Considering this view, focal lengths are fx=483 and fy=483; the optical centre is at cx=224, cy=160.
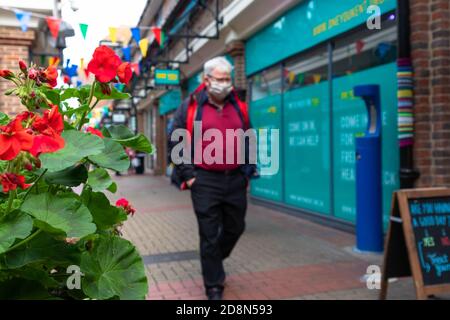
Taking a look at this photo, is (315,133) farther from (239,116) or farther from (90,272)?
(90,272)

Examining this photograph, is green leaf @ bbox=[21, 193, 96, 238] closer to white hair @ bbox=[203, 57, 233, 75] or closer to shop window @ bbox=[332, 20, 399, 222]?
white hair @ bbox=[203, 57, 233, 75]

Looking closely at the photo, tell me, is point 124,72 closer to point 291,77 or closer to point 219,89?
point 219,89

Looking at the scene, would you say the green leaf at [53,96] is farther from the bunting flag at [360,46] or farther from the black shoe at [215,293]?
the bunting flag at [360,46]

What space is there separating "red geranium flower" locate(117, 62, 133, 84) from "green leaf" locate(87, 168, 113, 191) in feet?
0.81

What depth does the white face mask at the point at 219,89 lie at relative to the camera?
3740mm

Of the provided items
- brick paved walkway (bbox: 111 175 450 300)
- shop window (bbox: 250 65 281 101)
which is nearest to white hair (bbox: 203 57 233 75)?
brick paved walkway (bbox: 111 175 450 300)

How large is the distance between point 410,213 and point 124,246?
2.86 meters

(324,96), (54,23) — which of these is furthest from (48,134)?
(54,23)

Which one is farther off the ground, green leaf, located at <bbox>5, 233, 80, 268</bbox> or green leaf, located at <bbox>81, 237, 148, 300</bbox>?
green leaf, located at <bbox>5, 233, 80, 268</bbox>

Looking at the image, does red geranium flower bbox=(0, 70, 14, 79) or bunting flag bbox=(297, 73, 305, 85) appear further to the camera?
bunting flag bbox=(297, 73, 305, 85)

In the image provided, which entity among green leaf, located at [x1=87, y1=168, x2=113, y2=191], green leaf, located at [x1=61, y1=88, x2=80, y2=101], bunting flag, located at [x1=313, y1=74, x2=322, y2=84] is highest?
bunting flag, located at [x1=313, y1=74, x2=322, y2=84]

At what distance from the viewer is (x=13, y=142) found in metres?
0.92

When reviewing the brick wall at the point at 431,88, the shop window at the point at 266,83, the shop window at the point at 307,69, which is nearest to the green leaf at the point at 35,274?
the brick wall at the point at 431,88

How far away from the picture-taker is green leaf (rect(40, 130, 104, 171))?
3.28 feet
